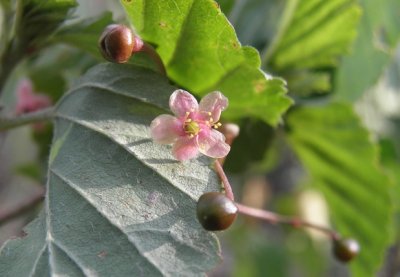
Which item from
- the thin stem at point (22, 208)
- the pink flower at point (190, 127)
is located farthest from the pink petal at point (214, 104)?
the thin stem at point (22, 208)

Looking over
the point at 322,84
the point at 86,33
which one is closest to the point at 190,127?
the point at 86,33

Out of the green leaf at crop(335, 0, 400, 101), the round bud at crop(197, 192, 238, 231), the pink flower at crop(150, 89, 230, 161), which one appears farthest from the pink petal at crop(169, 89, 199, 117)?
the green leaf at crop(335, 0, 400, 101)

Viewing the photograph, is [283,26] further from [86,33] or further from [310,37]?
[86,33]

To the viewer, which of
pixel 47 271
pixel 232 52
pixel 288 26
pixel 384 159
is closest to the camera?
pixel 47 271

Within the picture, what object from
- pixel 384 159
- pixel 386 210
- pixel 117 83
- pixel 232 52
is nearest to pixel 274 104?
pixel 232 52

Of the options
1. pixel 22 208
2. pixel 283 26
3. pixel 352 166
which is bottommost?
pixel 22 208

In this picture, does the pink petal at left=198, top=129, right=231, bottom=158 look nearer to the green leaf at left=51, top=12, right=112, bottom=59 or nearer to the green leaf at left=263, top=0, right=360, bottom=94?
the green leaf at left=51, top=12, right=112, bottom=59

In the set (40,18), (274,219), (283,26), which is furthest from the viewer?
(283,26)

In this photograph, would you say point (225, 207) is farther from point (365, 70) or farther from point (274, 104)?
point (365, 70)
